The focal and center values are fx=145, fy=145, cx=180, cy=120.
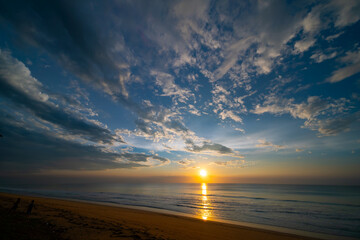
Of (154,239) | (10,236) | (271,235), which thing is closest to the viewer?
(10,236)

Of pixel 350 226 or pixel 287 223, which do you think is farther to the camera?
pixel 287 223

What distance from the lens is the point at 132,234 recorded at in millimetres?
12891

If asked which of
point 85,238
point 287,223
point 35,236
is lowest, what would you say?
point 287,223

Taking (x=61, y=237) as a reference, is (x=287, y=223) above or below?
below

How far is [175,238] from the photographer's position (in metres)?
13.2

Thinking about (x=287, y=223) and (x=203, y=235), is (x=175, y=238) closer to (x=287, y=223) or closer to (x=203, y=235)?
(x=203, y=235)

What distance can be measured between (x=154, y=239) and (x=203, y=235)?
5711mm

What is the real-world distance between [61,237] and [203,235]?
1235 cm

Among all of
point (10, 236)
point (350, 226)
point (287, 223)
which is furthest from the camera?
point (287, 223)

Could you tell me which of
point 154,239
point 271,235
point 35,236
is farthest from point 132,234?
point 271,235

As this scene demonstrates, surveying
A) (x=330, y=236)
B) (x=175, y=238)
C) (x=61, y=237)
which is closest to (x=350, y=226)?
(x=330, y=236)

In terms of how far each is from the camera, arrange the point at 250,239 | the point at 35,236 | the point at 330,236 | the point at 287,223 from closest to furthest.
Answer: the point at 35,236
the point at 250,239
the point at 330,236
the point at 287,223

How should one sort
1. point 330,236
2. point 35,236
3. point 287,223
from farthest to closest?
point 287,223
point 330,236
point 35,236

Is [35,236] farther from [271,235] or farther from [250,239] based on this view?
[271,235]
